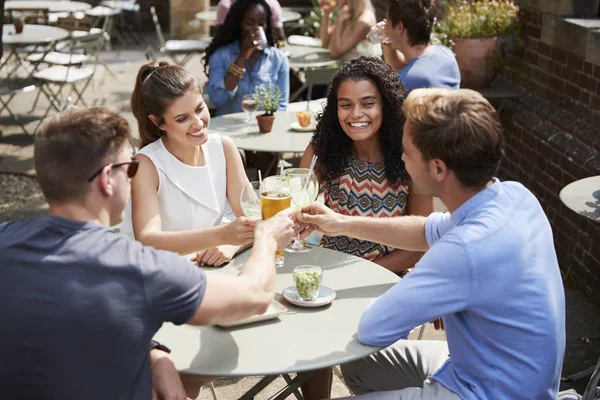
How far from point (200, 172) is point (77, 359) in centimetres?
156

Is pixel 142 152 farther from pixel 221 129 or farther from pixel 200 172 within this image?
pixel 221 129

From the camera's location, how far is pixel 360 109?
134 inches

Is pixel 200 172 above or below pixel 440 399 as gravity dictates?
above

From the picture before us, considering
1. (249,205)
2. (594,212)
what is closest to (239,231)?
(249,205)

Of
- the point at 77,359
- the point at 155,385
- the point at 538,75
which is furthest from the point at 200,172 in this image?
the point at 538,75

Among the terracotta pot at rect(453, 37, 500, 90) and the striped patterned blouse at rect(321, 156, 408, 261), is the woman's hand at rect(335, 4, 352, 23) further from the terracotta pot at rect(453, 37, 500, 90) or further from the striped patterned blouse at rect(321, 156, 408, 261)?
the striped patterned blouse at rect(321, 156, 408, 261)

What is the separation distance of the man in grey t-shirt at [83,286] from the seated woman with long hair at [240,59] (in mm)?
3756

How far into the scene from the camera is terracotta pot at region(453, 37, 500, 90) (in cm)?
650

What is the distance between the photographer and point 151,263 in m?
1.89

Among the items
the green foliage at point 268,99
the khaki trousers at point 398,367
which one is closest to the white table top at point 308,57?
the green foliage at point 268,99

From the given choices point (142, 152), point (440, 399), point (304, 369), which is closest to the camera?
point (304, 369)

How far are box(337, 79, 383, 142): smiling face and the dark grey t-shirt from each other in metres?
1.63

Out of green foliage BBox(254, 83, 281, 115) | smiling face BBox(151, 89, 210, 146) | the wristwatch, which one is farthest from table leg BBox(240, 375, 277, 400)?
green foliage BBox(254, 83, 281, 115)

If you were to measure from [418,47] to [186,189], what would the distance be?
7.09 feet
